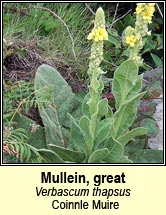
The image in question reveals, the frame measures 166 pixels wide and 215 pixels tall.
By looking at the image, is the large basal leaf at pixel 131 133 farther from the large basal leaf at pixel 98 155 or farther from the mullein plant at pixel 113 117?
the large basal leaf at pixel 98 155

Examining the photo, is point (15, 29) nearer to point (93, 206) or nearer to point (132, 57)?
point (132, 57)

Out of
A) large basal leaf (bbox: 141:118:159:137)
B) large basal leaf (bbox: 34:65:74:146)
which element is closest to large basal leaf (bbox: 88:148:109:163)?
large basal leaf (bbox: 34:65:74:146)

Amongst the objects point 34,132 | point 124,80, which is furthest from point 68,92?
point 124,80

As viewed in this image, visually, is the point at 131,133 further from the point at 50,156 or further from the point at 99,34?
the point at 99,34

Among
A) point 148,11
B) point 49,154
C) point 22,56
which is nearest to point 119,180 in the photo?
point 49,154

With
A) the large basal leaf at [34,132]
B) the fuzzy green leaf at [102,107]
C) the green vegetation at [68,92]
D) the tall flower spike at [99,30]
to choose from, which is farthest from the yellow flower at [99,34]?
the large basal leaf at [34,132]

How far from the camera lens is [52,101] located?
2098 mm

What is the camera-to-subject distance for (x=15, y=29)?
2373 millimetres

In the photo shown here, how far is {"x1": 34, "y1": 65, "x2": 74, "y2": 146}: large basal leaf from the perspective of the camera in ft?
6.72

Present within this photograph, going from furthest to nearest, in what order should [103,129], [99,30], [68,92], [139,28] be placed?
[68,92] → [103,129] → [139,28] → [99,30]

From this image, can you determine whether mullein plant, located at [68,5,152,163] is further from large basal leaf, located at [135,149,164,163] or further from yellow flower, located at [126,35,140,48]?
large basal leaf, located at [135,149,164,163]

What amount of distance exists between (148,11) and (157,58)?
80 centimetres

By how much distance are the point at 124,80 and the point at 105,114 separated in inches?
6.6

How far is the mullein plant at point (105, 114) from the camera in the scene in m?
1.77
